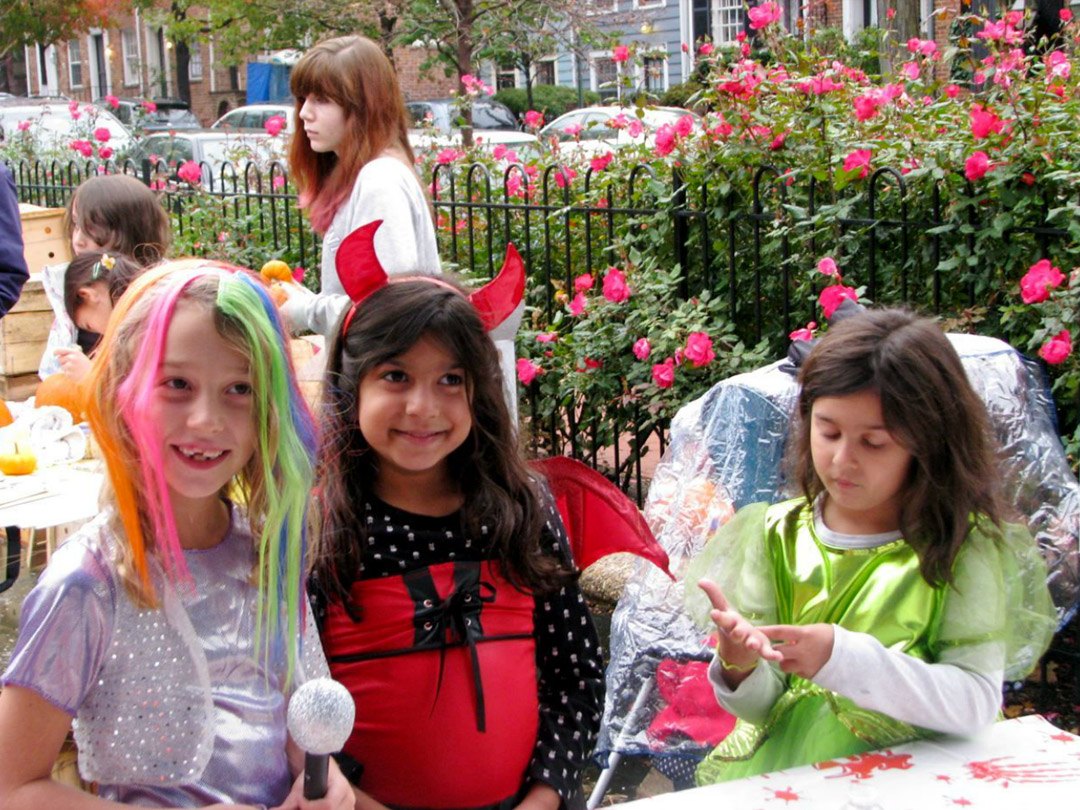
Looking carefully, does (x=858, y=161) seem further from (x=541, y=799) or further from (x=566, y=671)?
(x=541, y=799)

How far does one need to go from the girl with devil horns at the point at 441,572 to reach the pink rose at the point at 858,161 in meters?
2.10

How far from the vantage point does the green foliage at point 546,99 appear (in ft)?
87.8

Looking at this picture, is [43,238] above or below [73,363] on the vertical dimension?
above

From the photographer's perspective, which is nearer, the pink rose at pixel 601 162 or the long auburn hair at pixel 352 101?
the long auburn hair at pixel 352 101

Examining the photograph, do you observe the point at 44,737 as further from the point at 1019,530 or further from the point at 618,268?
the point at 618,268

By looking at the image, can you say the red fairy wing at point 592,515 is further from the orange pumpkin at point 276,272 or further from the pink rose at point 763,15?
the pink rose at point 763,15

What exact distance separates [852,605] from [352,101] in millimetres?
2192

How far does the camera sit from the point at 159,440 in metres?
1.62

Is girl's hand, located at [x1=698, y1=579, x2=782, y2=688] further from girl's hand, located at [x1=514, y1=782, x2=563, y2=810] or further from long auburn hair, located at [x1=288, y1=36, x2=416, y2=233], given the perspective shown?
long auburn hair, located at [x1=288, y1=36, x2=416, y2=233]

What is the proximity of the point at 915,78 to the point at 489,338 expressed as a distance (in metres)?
3.01

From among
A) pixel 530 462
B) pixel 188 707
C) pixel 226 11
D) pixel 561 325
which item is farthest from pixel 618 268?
pixel 226 11

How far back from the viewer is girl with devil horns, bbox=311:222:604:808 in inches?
76.5

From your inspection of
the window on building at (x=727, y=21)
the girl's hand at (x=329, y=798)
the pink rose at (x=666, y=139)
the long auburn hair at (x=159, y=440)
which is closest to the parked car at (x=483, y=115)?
the window on building at (x=727, y=21)

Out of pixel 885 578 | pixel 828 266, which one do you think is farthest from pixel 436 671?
pixel 828 266
